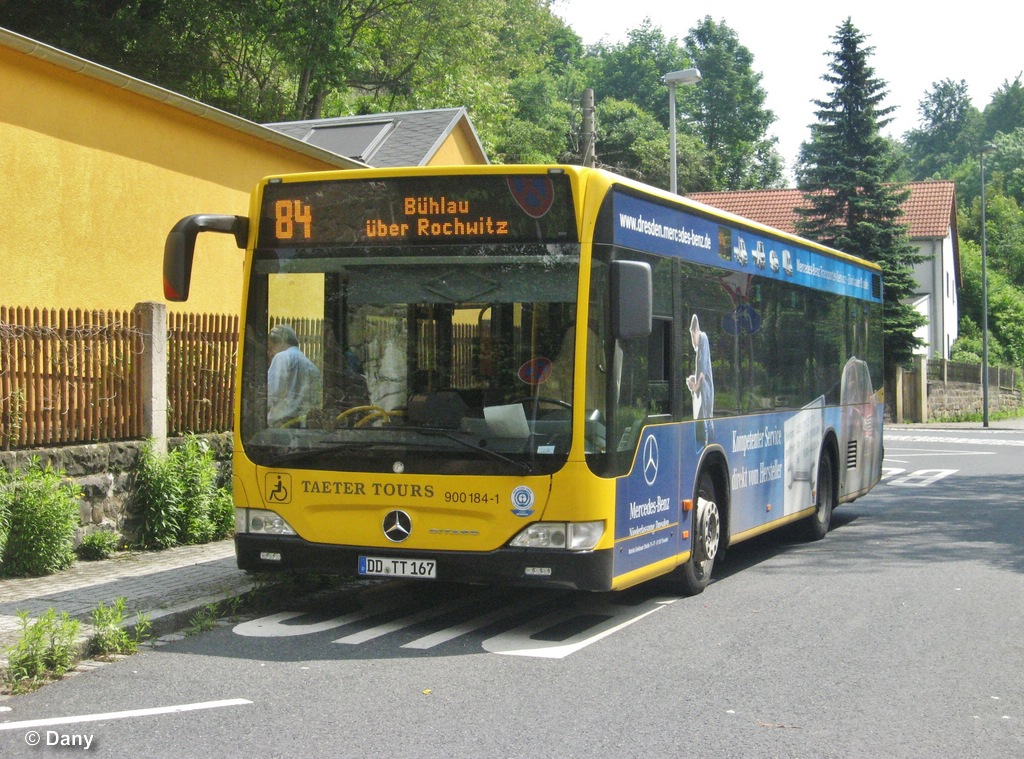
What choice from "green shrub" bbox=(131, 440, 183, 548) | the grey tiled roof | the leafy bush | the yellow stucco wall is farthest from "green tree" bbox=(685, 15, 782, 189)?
"green shrub" bbox=(131, 440, 183, 548)

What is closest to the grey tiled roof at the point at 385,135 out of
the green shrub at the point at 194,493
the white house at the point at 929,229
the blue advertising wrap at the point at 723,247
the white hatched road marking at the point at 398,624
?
the blue advertising wrap at the point at 723,247

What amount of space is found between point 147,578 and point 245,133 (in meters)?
8.44

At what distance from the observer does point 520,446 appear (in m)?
7.66

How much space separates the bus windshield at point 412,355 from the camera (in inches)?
303

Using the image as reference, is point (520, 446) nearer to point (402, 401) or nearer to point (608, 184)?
point (402, 401)

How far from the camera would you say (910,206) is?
5966 centimetres

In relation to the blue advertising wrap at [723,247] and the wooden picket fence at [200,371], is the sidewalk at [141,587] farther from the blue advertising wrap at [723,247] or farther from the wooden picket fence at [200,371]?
the blue advertising wrap at [723,247]

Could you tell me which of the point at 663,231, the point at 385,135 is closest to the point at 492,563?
the point at 663,231

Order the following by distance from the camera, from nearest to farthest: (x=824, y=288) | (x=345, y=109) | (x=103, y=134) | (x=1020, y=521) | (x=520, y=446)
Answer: (x=520, y=446) < (x=824, y=288) < (x=103, y=134) < (x=1020, y=521) < (x=345, y=109)

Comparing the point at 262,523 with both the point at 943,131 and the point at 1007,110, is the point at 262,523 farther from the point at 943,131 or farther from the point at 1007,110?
the point at 943,131

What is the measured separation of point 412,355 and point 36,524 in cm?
379

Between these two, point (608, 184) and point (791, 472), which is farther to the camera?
point (791, 472)

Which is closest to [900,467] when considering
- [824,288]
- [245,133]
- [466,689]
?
[824,288]

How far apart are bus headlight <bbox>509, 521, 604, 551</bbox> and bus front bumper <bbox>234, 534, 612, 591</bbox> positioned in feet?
0.12
